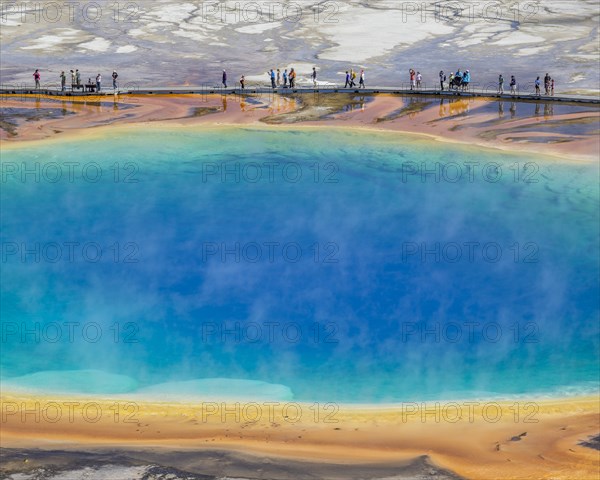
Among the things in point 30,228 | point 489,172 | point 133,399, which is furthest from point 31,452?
point 489,172

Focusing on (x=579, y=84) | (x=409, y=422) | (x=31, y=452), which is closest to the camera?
(x=31, y=452)

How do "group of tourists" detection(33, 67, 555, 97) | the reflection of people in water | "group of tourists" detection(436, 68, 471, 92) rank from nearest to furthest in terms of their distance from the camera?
the reflection of people in water → "group of tourists" detection(33, 67, 555, 97) → "group of tourists" detection(436, 68, 471, 92)

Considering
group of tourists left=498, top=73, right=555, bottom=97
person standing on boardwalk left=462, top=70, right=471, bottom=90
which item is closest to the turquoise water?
group of tourists left=498, top=73, right=555, bottom=97

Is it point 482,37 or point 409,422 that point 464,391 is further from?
point 482,37

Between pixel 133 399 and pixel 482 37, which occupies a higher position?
pixel 482 37

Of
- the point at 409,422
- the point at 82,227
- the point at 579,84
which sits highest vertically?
the point at 579,84

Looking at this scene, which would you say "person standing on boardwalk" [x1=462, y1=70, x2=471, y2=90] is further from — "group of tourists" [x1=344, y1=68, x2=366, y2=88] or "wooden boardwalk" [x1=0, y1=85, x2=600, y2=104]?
"group of tourists" [x1=344, y1=68, x2=366, y2=88]

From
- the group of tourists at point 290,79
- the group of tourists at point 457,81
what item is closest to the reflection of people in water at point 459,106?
the group of tourists at point 457,81

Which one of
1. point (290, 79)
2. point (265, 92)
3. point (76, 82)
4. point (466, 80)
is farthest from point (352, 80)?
point (76, 82)

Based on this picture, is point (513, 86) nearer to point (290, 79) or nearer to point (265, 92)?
point (290, 79)
